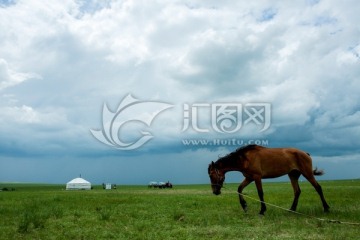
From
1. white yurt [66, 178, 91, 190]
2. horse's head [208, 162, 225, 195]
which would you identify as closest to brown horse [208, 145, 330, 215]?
horse's head [208, 162, 225, 195]

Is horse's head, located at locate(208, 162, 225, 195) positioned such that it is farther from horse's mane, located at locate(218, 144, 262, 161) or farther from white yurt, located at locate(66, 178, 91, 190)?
white yurt, located at locate(66, 178, 91, 190)

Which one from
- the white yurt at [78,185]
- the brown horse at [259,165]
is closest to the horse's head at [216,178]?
the brown horse at [259,165]

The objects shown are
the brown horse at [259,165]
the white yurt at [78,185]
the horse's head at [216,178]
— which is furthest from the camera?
the white yurt at [78,185]

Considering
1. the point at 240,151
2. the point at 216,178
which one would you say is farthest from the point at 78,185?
the point at 240,151

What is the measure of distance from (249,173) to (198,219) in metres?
2.70

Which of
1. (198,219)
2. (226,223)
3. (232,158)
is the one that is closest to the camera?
(226,223)

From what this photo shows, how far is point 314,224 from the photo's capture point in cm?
1051

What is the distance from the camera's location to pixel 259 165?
1349 centimetres

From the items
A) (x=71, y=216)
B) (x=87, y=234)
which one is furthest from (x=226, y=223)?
(x=71, y=216)

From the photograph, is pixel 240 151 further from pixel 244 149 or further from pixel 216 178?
pixel 216 178

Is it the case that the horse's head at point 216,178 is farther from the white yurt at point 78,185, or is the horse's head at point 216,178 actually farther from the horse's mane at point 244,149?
the white yurt at point 78,185

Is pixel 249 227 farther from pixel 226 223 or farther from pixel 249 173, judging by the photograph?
pixel 249 173

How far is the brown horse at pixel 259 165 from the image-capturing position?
13.5 m

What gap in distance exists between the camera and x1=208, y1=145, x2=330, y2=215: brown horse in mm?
13531
